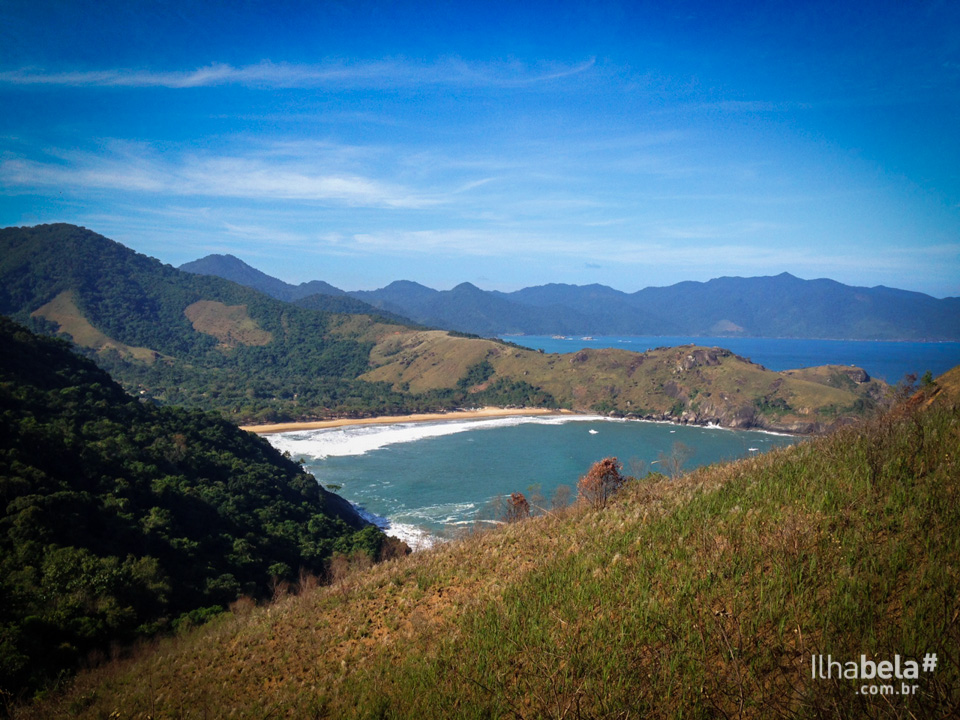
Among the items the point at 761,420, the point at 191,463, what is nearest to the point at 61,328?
the point at 191,463

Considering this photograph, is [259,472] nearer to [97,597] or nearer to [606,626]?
[97,597]

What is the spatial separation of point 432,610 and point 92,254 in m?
236

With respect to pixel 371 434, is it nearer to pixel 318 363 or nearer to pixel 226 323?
pixel 318 363

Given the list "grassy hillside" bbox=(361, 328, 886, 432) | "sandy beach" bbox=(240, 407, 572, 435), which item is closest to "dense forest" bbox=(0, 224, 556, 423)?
"sandy beach" bbox=(240, 407, 572, 435)

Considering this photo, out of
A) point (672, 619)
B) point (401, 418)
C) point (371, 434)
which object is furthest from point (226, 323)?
point (672, 619)

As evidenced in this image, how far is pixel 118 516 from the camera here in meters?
22.8

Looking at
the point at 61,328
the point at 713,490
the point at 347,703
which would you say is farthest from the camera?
the point at 61,328

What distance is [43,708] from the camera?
8359 millimetres

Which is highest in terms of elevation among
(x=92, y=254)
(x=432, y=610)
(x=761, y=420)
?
(x=92, y=254)

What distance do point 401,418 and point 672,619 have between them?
91.9 m

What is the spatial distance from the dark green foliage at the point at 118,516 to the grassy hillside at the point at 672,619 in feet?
23.0

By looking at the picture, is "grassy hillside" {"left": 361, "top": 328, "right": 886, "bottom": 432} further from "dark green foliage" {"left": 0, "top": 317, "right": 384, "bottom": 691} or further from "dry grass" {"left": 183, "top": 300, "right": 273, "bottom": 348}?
"dark green foliage" {"left": 0, "top": 317, "right": 384, "bottom": 691}

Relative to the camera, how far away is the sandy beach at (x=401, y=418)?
8369 centimetres

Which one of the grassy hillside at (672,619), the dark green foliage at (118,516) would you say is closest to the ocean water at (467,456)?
the dark green foliage at (118,516)
